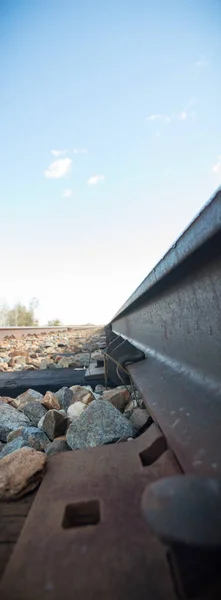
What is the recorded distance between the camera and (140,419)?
1210 mm

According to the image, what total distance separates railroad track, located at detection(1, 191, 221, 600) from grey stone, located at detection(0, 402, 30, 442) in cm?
70

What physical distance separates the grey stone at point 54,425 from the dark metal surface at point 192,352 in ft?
1.30

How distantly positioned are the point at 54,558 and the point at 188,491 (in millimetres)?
293

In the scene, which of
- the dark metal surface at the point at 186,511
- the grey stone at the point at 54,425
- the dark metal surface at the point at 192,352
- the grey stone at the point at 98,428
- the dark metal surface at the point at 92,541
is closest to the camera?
the dark metal surface at the point at 186,511

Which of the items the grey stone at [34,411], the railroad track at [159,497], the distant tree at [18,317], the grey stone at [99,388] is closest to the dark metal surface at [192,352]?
the railroad track at [159,497]

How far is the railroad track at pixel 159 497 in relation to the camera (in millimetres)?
362

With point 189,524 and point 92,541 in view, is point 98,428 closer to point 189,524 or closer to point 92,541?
point 92,541

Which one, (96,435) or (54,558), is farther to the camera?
(96,435)

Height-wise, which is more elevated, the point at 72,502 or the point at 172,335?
the point at 172,335

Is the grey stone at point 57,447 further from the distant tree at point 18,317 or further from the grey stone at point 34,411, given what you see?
the distant tree at point 18,317

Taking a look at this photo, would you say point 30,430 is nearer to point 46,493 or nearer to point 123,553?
point 46,493

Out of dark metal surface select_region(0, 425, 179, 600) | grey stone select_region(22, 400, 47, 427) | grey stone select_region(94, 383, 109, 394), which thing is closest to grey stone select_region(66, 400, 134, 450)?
dark metal surface select_region(0, 425, 179, 600)

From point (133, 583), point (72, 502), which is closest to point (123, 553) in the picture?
point (133, 583)

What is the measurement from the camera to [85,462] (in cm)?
76
